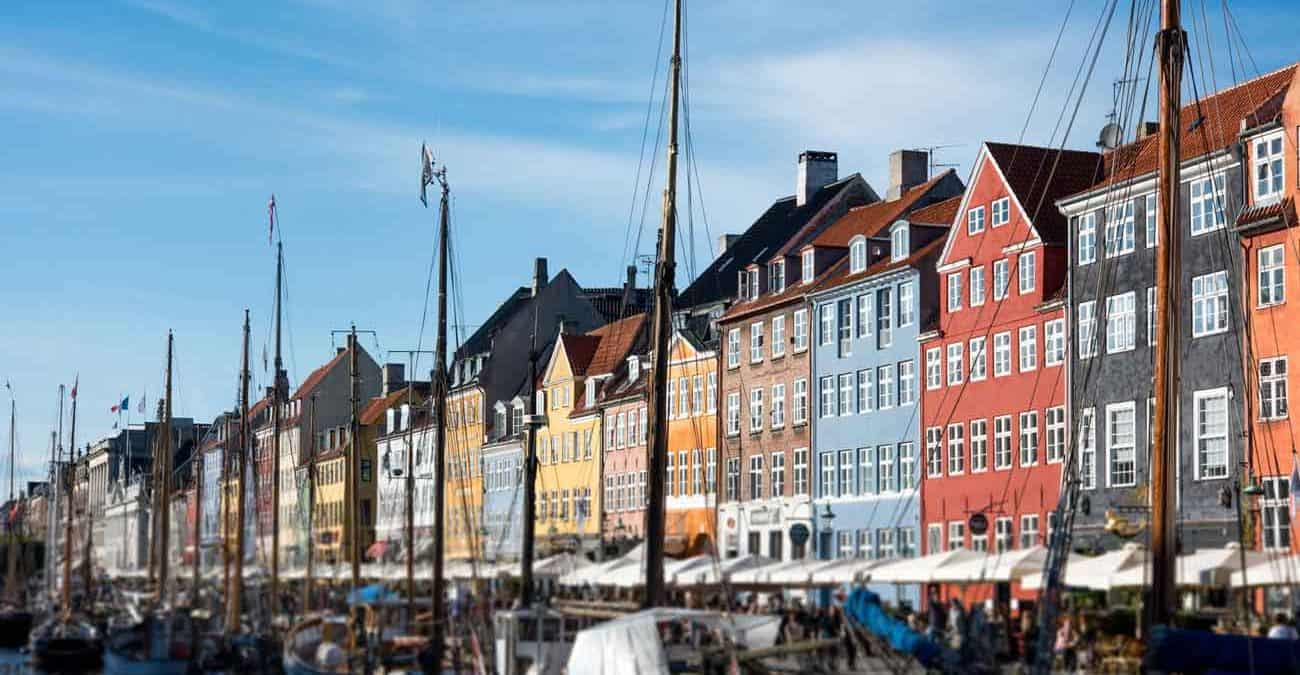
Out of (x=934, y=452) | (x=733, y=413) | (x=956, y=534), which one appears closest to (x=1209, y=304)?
(x=956, y=534)

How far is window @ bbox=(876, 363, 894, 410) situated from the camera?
71.6 metres

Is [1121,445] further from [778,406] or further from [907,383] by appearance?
[778,406]

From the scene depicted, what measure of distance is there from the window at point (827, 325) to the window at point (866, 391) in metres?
2.35

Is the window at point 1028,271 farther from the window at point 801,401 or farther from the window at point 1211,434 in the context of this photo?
the window at point 801,401

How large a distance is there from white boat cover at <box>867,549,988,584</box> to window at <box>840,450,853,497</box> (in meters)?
26.9

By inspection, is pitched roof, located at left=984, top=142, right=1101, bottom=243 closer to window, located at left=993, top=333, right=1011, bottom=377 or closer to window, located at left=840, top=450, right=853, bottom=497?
window, located at left=993, top=333, right=1011, bottom=377

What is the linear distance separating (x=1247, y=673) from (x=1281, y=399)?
2319 centimetres

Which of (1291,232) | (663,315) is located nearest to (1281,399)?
(1291,232)

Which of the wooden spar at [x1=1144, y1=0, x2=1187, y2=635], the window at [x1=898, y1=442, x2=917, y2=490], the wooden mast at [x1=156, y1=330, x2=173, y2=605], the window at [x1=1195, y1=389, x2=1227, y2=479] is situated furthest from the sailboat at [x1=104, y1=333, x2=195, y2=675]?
the wooden spar at [x1=1144, y1=0, x2=1187, y2=635]

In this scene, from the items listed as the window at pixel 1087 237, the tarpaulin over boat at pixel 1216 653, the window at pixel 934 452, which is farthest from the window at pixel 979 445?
the tarpaulin over boat at pixel 1216 653

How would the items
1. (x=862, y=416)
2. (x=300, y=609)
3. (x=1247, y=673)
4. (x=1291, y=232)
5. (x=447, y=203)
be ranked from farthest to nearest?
(x=862, y=416) → (x=300, y=609) → (x=447, y=203) → (x=1291, y=232) → (x=1247, y=673)

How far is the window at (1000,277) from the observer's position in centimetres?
6512

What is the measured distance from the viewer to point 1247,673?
3002 centimetres

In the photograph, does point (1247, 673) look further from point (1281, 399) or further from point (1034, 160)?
point (1034, 160)
